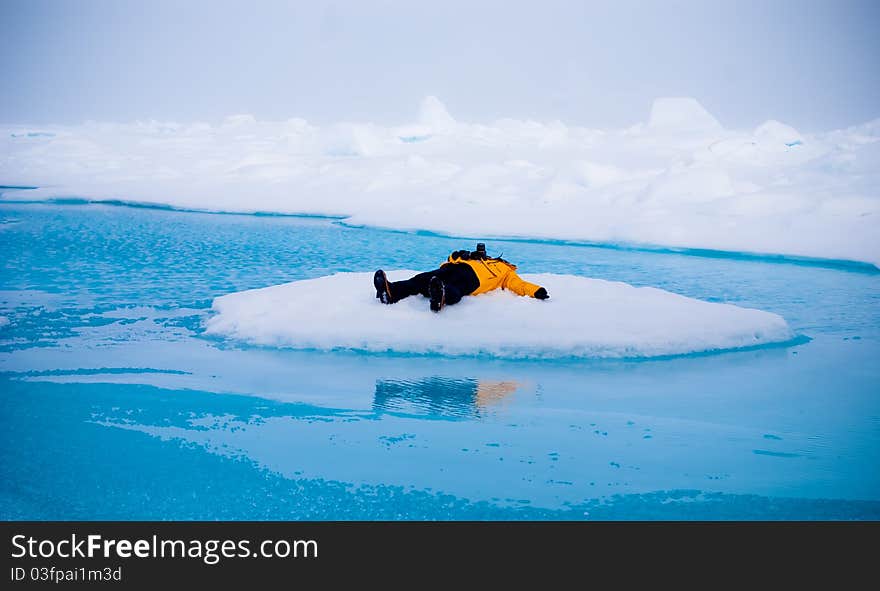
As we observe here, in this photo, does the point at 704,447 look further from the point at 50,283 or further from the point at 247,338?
the point at 50,283

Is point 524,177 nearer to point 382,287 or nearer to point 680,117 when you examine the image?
point 680,117

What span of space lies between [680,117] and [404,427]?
1037 inches

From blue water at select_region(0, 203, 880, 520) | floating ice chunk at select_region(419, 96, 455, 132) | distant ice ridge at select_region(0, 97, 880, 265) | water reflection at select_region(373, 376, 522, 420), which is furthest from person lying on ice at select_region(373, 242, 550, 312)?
floating ice chunk at select_region(419, 96, 455, 132)

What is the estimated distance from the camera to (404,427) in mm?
3443

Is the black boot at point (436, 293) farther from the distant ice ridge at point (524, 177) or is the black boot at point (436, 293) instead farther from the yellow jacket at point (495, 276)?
the distant ice ridge at point (524, 177)

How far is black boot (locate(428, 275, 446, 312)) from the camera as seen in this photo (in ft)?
16.4

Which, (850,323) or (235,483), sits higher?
(850,323)

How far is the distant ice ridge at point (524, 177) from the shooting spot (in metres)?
12.6

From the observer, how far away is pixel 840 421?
3.74 m

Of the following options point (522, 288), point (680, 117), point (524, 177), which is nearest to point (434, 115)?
point (680, 117)

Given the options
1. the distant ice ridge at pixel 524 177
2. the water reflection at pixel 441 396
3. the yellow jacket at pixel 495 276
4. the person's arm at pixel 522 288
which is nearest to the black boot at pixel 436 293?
the yellow jacket at pixel 495 276

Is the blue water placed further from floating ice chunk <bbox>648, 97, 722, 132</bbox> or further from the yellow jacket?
floating ice chunk <bbox>648, 97, 722, 132</bbox>

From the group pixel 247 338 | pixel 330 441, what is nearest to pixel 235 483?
pixel 330 441
